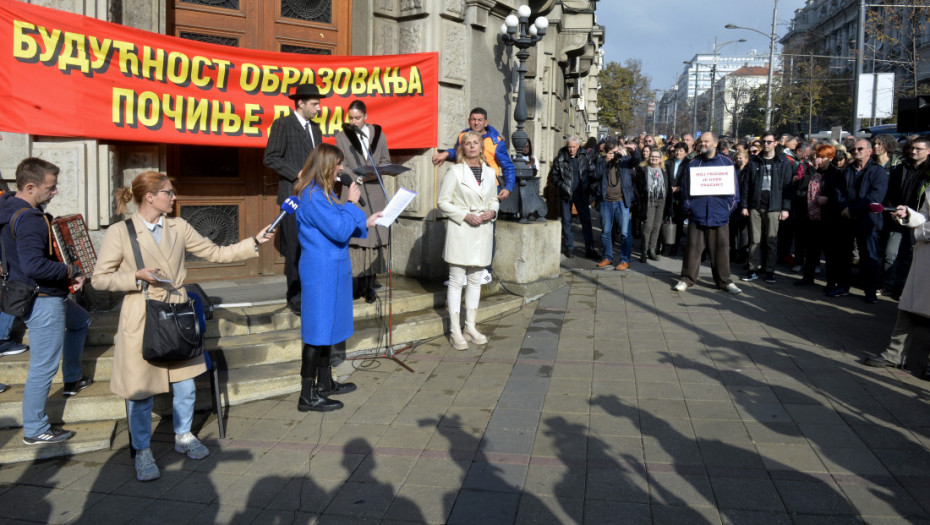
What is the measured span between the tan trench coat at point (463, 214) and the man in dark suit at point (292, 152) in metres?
1.31

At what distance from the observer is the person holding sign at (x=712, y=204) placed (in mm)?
9547

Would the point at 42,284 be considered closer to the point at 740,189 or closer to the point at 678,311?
the point at 678,311

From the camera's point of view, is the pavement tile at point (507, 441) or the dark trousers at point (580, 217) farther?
the dark trousers at point (580, 217)

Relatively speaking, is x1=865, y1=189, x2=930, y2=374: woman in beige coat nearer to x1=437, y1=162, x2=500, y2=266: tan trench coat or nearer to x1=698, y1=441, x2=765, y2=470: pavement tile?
x1=698, y1=441, x2=765, y2=470: pavement tile

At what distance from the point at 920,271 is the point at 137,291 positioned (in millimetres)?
6047

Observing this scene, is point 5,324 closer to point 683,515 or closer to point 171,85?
point 171,85

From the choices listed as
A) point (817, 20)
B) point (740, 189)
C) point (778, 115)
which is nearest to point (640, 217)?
point (740, 189)

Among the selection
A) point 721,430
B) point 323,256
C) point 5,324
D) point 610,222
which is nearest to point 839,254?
point 610,222

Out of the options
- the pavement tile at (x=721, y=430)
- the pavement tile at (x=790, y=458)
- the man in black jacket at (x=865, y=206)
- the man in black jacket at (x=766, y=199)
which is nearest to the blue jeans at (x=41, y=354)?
the pavement tile at (x=721, y=430)

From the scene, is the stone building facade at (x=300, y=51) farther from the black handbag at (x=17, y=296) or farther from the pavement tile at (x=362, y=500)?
the pavement tile at (x=362, y=500)

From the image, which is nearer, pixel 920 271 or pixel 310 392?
pixel 310 392

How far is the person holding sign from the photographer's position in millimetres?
9547

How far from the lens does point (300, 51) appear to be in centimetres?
880

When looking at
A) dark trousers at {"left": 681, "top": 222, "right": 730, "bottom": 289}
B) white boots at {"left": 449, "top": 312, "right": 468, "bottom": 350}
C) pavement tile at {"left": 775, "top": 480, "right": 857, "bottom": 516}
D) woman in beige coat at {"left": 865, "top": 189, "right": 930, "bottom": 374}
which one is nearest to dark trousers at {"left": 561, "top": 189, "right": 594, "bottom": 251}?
dark trousers at {"left": 681, "top": 222, "right": 730, "bottom": 289}
